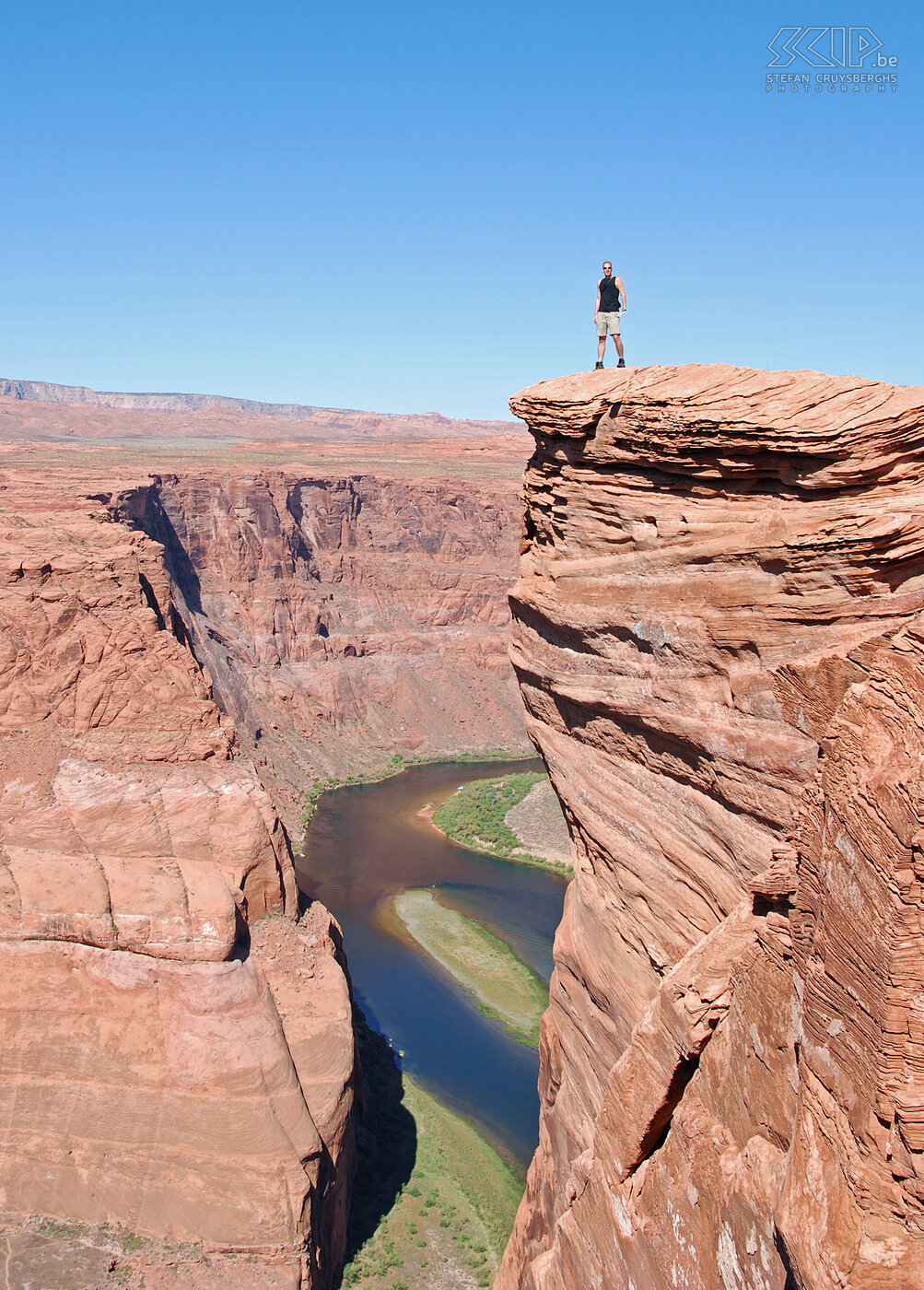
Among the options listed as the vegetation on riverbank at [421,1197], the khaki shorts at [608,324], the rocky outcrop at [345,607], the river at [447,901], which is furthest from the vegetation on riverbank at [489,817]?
the khaki shorts at [608,324]

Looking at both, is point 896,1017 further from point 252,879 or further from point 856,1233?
point 252,879

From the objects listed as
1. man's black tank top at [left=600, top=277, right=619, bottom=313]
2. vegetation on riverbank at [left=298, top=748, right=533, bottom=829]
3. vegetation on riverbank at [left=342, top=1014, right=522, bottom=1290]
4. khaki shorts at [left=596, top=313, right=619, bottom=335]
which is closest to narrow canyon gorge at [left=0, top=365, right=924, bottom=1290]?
vegetation on riverbank at [left=342, top=1014, right=522, bottom=1290]

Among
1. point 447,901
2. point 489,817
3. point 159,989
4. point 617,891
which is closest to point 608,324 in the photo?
point 617,891

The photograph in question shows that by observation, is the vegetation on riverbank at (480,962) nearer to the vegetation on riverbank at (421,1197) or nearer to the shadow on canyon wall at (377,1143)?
the shadow on canyon wall at (377,1143)

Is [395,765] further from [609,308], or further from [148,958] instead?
[609,308]

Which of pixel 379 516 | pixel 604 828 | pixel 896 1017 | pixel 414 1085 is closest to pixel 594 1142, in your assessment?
pixel 604 828
